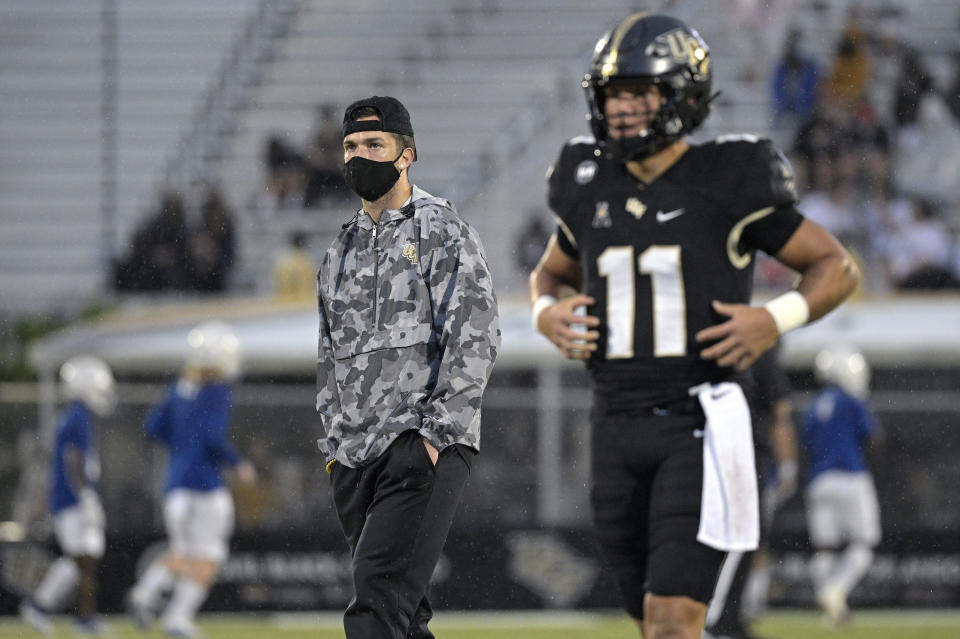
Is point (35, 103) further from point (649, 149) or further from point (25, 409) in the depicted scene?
point (649, 149)

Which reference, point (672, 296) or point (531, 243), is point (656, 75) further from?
point (531, 243)

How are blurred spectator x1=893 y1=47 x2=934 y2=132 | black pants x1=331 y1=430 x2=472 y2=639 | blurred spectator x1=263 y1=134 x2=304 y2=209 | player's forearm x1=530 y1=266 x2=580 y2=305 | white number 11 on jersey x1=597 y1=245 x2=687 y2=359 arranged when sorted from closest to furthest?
1. black pants x1=331 y1=430 x2=472 y2=639
2. white number 11 on jersey x1=597 y1=245 x2=687 y2=359
3. player's forearm x1=530 y1=266 x2=580 y2=305
4. blurred spectator x1=893 y1=47 x2=934 y2=132
5. blurred spectator x1=263 y1=134 x2=304 y2=209

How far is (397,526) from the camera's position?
4.55 m

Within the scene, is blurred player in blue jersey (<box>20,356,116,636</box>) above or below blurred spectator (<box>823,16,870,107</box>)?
below

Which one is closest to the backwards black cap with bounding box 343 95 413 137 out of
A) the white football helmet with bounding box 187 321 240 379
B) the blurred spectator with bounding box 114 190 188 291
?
the white football helmet with bounding box 187 321 240 379

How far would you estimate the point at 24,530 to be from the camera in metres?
13.3

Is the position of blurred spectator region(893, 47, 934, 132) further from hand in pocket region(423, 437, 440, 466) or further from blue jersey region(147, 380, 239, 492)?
hand in pocket region(423, 437, 440, 466)

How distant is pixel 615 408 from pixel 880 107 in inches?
485

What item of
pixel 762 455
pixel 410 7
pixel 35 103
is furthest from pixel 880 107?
pixel 762 455

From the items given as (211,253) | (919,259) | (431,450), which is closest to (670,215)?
(431,450)

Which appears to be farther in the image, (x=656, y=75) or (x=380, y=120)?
(x=656, y=75)

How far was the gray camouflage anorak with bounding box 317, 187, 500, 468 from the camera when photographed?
4.58 meters

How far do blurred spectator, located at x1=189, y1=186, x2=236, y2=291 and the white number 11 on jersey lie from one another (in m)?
11.7

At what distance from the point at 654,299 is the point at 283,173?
1248 cm
